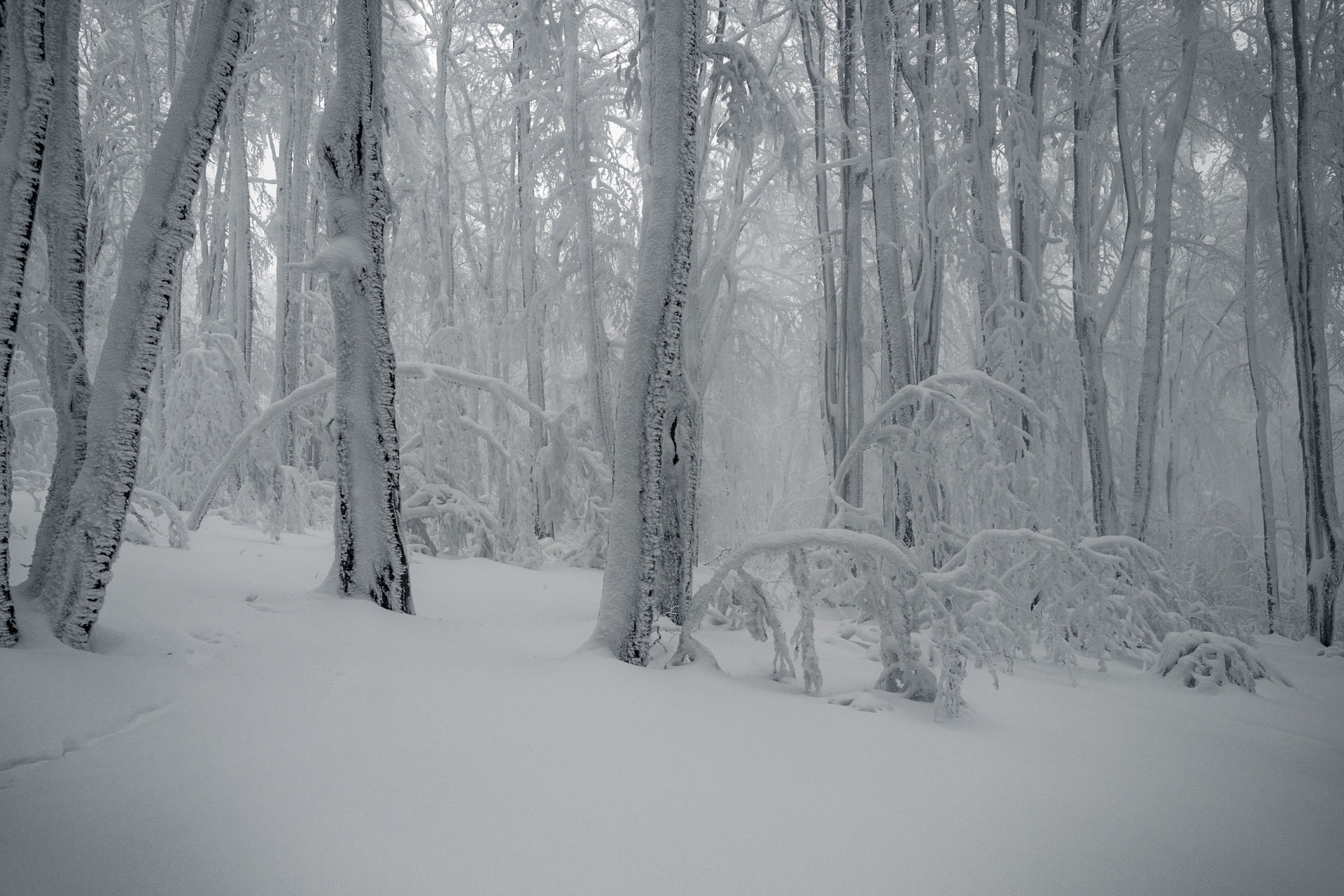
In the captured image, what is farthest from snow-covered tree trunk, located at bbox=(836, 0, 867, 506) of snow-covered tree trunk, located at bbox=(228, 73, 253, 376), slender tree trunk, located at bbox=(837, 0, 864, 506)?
snow-covered tree trunk, located at bbox=(228, 73, 253, 376)

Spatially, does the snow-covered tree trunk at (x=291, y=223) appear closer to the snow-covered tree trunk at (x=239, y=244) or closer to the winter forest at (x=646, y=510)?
the winter forest at (x=646, y=510)

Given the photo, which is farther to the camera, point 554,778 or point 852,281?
point 852,281

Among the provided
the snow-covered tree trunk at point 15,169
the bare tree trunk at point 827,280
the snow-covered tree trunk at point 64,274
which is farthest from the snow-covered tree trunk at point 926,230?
the snow-covered tree trunk at point 15,169

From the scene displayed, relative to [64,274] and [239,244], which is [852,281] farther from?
[239,244]

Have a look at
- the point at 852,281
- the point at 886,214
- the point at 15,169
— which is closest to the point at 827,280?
the point at 852,281

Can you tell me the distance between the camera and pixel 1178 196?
12156 mm

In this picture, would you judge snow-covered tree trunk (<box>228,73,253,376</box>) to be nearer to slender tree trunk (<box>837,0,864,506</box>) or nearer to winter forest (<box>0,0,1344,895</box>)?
winter forest (<box>0,0,1344,895</box>)

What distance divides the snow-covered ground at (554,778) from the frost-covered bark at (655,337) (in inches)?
18.6

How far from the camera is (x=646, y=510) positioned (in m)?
3.82

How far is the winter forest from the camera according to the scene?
2172mm

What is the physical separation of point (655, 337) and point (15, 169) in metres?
2.58

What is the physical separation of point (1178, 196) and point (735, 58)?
11024mm

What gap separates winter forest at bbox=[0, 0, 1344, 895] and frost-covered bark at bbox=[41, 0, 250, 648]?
2cm

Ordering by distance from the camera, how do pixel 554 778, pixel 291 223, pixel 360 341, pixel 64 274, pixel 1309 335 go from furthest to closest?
pixel 291 223
pixel 1309 335
pixel 360 341
pixel 64 274
pixel 554 778
